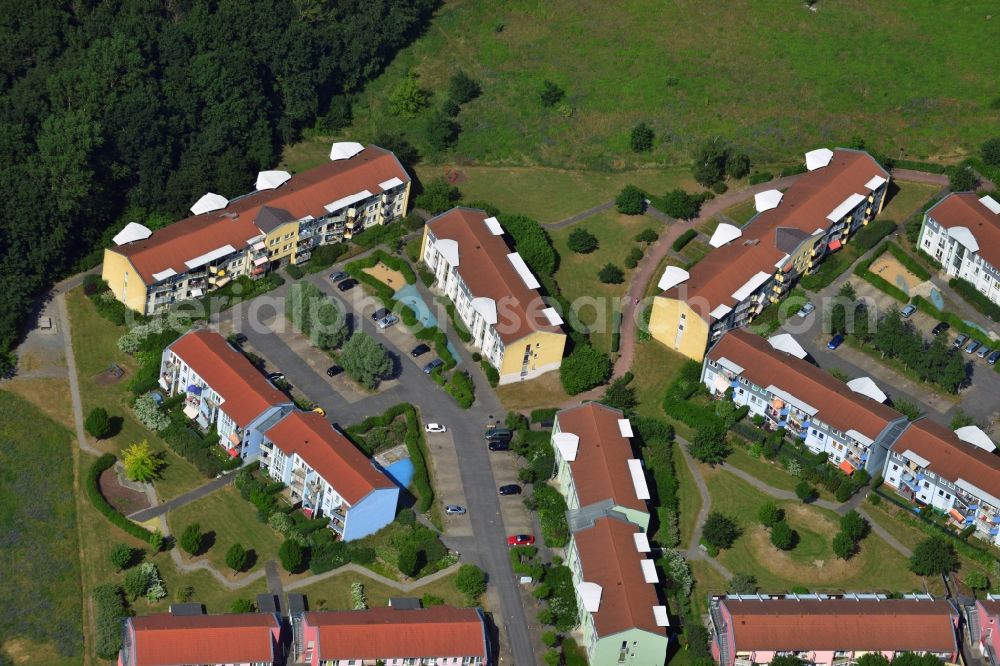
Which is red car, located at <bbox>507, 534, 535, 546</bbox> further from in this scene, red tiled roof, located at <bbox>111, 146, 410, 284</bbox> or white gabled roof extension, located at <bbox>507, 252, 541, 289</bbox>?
red tiled roof, located at <bbox>111, 146, 410, 284</bbox>

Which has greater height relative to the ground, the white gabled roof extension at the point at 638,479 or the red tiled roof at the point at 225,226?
the red tiled roof at the point at 225,226

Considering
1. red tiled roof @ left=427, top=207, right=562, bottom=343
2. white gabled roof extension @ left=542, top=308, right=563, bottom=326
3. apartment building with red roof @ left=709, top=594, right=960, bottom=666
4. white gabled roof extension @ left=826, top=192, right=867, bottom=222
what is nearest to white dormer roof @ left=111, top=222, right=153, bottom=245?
red tiled roof @ left=427, top=207, right=562, bottom=343

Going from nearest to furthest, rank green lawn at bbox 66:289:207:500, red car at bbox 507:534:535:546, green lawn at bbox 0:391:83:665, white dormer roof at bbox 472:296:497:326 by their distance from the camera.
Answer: green lawn at bbox 0:391:83:665, red car at bbox 507:534:535:546, green lawn at bbox 66:289:207:500, white dormer roof at bbox 472:296:497:326

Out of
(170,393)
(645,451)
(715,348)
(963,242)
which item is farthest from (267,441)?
(963,242)

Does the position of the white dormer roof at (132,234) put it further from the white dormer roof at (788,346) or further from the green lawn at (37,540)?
the white dormer roof at (788,346)

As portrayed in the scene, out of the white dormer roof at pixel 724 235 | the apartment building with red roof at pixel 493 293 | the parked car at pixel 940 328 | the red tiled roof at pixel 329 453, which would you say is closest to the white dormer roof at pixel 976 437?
the parked car at pixel 940 328

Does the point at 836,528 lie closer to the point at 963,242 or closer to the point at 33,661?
the point at 963,242
